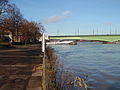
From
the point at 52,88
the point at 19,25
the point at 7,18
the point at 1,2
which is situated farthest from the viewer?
the point at 19,25

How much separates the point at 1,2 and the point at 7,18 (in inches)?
142

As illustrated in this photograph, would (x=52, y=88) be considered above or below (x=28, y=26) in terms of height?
below

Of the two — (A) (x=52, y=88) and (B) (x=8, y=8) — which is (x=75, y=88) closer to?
(A) (x=52, y=88)

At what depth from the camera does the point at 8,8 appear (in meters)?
29.3

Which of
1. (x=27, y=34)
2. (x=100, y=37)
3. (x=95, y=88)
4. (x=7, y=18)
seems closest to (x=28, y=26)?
(x=27, y=34)

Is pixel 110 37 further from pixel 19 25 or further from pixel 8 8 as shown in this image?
pixel 8 8

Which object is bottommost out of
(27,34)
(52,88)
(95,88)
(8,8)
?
(95,88)

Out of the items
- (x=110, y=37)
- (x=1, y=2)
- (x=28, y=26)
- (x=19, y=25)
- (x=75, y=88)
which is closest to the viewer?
(x=75, y=88)

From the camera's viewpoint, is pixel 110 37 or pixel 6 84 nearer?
pixel 6 84

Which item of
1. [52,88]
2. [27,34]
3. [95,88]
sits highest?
[27,34]

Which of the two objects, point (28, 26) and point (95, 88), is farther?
point (28, 26)

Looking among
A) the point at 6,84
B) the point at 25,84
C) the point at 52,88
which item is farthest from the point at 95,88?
the point at 6,84

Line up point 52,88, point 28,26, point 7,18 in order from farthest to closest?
point 28,26
point 7,18
point 52,88

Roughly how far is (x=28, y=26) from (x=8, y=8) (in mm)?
16463
